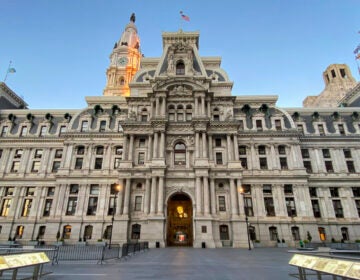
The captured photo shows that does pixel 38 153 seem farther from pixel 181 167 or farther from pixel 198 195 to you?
pixel 198 195

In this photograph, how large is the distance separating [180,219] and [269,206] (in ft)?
48.8

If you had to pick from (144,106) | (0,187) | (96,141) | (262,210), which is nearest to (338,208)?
(262,210)

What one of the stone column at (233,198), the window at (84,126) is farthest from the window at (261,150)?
the window at (84,126)

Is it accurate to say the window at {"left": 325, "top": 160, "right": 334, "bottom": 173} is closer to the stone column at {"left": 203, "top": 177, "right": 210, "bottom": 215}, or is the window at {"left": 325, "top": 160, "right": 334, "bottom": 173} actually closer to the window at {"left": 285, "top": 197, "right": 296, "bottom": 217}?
the window at {"left": 285, "top": 197, "right": 296, "bottom": 217}

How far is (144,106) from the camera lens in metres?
41.4

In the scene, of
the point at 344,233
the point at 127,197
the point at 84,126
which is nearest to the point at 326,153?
the point at 344,233

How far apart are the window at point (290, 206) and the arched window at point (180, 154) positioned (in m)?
17.8

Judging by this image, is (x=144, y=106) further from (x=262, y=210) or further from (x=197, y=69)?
(x=262, y=210)

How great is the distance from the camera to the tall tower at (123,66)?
85500 millimetres

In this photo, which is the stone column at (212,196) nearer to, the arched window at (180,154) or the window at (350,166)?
the arched window at (180,154)

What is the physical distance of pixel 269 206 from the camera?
3656 cm

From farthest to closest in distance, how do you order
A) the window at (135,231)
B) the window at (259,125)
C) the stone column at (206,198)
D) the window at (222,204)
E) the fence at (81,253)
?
the window at (259,125) < the window at (222,204) < the window at (135,231) < the stone column at (206,198) < the fence at (81,253)

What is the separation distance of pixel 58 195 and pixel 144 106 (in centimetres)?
2110

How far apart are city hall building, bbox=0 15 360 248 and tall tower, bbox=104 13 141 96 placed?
39615mm
